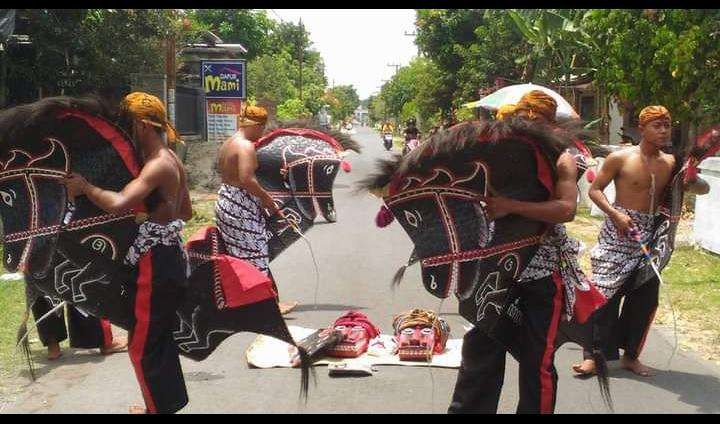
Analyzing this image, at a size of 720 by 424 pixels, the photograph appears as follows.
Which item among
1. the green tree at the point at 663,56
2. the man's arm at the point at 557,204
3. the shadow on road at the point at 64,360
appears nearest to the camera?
the man's arm at the point at 557,204

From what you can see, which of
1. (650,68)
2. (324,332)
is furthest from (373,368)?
(650,68)

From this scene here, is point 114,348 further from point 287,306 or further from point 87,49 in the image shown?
point 87,49

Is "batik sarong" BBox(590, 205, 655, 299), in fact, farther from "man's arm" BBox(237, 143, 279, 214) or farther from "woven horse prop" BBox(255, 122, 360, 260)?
"man's arm" BBox(237, 143, 279, 214)

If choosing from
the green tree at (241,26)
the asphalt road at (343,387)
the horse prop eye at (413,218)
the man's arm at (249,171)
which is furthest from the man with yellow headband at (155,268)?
the green tree at (241,26)

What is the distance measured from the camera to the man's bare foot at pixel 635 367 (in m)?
5.32

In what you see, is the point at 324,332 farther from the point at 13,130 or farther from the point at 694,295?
the point at 694,295

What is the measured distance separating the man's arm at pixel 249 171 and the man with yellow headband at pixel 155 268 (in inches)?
79.3

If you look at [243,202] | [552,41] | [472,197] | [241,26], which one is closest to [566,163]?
[472,197]

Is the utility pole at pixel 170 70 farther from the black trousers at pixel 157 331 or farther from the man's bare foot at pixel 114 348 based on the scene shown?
the black trousers at pixel 157 331

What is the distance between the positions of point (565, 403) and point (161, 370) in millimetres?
2244

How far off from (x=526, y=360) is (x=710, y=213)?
6.84 m

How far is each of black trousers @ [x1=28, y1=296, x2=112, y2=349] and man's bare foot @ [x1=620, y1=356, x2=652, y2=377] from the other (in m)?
3.37

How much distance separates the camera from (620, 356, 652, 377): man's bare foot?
5.32 m

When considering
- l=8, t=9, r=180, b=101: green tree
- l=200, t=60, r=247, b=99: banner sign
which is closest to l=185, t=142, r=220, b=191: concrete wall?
l=200, t=60, r=247, b=99: banner sign
